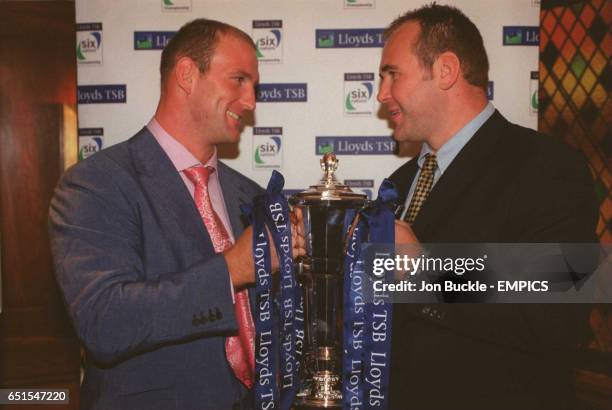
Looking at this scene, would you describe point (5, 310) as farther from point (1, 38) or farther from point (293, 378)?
point (293, 378)

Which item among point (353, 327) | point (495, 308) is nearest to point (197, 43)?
point (353, 327)

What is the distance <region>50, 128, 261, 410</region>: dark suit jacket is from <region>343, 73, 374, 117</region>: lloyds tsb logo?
1.12 m

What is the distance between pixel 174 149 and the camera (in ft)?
5.69

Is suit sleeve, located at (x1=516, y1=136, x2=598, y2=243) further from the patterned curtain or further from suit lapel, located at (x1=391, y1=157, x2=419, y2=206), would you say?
the patterned curtain

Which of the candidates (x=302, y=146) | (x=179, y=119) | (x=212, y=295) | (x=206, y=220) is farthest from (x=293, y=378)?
(x=302, y=146)

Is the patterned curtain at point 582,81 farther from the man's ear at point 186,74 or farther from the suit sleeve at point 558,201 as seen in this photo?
the man's ear at point 186,74

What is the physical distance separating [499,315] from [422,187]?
1.61 feet

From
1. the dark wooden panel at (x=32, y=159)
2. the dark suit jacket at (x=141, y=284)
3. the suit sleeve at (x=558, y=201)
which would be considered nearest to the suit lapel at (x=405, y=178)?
the suit sleeve at (x=558, y=201)

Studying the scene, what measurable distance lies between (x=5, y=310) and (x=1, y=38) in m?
2.38

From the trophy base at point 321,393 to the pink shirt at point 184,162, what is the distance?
1.77ft

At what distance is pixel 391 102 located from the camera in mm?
1896

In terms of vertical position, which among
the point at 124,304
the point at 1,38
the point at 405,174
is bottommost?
the point at 124,304

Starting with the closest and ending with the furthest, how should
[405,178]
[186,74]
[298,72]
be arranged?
[186,74] < [405,178] < [298,72]

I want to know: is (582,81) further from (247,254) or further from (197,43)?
(247,254)
